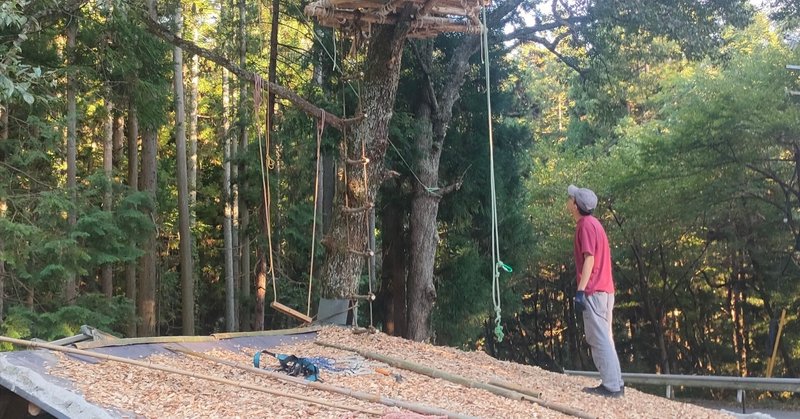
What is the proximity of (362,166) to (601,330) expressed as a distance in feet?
12.3

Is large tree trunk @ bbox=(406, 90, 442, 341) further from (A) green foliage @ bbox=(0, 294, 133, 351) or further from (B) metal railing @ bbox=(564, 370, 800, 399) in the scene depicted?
(A) green foliage @ bbox=(0, 294, 133, 351)

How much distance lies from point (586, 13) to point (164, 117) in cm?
774

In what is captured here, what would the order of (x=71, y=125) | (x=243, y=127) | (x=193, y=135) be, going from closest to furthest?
(x=71, y=125), (x=243, y=127), (x=193, y=135)

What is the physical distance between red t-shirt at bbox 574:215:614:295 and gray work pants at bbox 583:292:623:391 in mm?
73

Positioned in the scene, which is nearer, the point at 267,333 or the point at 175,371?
the point at 175,371

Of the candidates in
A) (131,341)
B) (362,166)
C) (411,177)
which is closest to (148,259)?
(411,177)

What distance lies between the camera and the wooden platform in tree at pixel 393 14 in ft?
25.0

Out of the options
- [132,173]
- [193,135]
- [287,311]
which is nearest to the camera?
[287,311]

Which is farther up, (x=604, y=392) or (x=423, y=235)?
(x=423, y=235)

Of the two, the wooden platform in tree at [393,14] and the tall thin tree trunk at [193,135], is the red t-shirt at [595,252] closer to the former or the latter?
the wooden platform in tree at [393,14]

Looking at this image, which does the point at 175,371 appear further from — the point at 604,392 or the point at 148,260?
the point at 148,260

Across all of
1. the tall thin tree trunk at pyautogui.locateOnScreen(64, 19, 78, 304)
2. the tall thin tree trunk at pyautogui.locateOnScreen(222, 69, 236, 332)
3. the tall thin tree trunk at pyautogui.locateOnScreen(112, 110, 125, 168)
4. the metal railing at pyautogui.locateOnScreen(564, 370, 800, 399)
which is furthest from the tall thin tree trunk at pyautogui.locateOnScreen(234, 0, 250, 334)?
the metal railing at pyautogui.locateOnScreen(564, 370, 800, 399)

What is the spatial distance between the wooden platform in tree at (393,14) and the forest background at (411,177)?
1.08ft

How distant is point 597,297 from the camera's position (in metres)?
5.71
